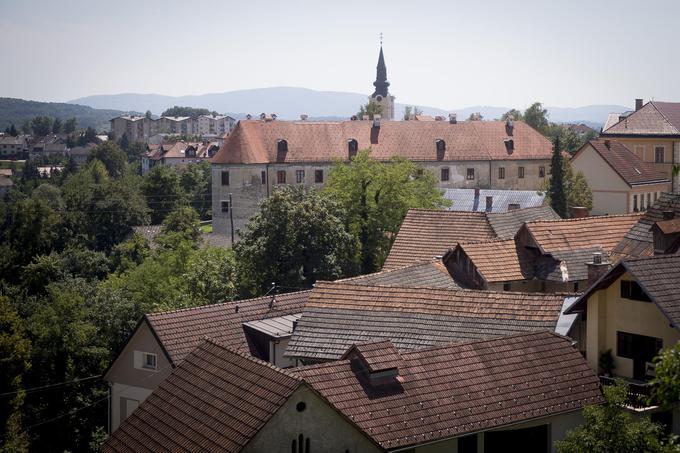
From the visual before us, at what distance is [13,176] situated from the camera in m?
180

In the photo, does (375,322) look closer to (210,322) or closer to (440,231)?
(210,322)

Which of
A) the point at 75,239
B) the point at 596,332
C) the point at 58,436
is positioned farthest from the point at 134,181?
the point at 596,332

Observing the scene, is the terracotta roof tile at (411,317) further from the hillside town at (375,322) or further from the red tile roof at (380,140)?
the red tile roof at (380,140)

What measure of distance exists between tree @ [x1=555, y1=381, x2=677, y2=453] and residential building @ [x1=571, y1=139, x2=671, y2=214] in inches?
1790

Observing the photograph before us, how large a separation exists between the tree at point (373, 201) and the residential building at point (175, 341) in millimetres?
19060

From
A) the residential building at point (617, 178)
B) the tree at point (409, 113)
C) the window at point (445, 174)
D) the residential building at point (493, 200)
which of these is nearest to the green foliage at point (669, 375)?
the residential building at point (493, 200)

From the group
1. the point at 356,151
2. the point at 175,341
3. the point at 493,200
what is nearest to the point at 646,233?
the point at 175,341

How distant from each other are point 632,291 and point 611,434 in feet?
21.2

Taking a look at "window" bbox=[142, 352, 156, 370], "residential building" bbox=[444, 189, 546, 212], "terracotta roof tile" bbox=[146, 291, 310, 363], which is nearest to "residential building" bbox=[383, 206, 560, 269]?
"terracotta roof tile" bbox=[146, 291, 310, 363]

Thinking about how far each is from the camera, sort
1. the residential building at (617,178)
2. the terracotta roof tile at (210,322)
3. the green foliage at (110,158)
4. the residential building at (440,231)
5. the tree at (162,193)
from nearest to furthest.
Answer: the terracotta roof tile at (210,322), the residential building at (440,231), the residential building at (617,178), the tree at (162,193), the green foliage at (110,158)

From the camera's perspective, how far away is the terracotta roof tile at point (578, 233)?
119ft

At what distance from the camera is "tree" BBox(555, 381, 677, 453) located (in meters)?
17.1

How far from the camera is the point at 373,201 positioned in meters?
50.6

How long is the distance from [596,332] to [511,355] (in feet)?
10.4
